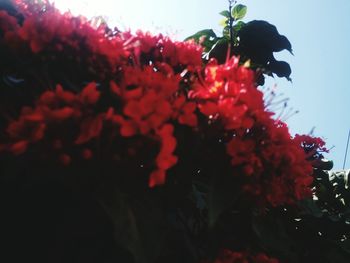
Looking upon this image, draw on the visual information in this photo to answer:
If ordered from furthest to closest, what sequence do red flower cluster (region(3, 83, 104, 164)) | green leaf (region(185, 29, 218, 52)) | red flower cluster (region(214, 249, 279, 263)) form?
1. green leaf (region(185, 29, 218, 52))
2. red flower cluster (region(214, 249, 279, 263))
3. red flower cluster (region(3, 83, 104, 164))

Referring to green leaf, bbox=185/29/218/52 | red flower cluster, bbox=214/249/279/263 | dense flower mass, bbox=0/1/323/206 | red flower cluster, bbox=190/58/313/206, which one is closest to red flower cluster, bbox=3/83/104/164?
dense flower mass, bbox=0/1/323/206

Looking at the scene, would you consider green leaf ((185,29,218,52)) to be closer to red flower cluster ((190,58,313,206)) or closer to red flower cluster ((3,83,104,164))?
red flower cluster ((190,58,313,206))

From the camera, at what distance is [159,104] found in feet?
2.21

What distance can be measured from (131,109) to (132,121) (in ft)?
0.07

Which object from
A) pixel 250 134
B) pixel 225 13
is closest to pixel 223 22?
pixel 225 13

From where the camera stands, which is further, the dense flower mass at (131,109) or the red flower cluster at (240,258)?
the red flower cluster at (240,258)

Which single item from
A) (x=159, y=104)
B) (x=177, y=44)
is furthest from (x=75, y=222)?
(x=177, y=44)

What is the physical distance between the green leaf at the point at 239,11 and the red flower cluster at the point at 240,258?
135cm

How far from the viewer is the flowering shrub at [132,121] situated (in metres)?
0.64

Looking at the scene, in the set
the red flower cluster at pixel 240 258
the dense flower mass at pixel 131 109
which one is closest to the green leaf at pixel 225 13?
the dense flower mass at pixel 131 109

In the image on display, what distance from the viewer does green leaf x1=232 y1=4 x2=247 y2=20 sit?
6.31ft

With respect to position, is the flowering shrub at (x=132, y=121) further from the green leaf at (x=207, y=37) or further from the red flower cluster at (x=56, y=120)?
the green leaf at (x=207, y=37)

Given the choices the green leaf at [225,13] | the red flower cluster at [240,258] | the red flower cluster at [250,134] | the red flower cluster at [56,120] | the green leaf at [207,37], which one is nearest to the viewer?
the red flower cluster at [56,120]

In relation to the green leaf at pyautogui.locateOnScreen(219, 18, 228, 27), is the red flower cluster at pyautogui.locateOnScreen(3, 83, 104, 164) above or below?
below
